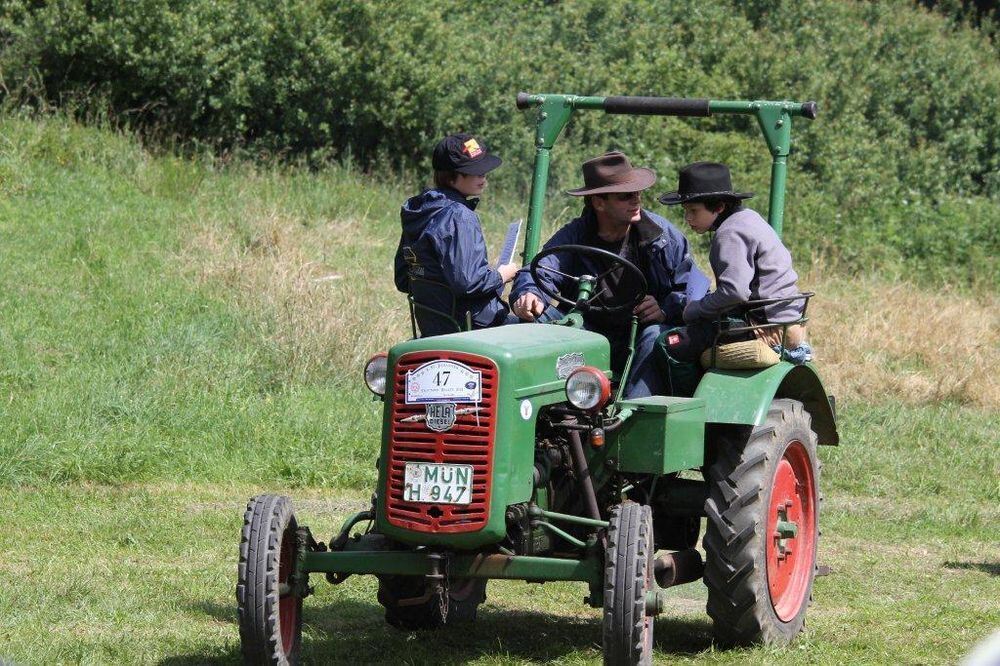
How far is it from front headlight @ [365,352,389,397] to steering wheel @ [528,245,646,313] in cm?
92

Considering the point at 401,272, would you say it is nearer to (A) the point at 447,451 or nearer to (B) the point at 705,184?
(B) the point at 705,184

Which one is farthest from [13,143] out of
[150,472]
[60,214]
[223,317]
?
[150,472]

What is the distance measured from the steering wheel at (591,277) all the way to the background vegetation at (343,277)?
1421mm

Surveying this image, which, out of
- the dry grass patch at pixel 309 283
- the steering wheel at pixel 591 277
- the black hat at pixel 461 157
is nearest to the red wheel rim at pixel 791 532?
the steering wheel at pixel 591 277

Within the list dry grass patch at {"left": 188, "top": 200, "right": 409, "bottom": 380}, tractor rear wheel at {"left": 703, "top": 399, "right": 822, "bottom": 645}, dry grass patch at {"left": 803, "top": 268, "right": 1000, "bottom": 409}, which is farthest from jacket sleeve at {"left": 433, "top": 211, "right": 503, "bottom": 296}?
dry grass patch at {"left": 803, "top": 268, "right": 1000, "bottom": 409}

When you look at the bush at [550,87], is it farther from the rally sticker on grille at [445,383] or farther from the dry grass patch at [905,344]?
the rally sticker on grille at [445,383]

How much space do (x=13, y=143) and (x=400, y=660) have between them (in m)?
10.3

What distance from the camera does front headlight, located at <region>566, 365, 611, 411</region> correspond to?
5.07m

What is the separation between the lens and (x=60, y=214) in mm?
13438

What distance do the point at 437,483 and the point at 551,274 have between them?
1.68 m

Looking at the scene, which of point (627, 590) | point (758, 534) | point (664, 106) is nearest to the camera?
point (627, 590)

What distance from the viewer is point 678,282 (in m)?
6.40

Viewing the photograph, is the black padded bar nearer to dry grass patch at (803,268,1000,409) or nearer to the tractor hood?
the tractor hood

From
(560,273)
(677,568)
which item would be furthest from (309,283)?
(677,568)
